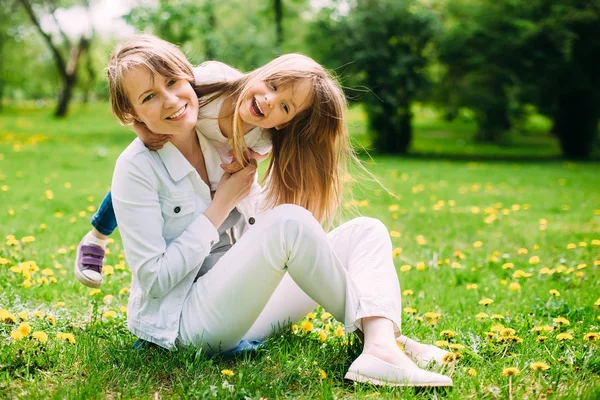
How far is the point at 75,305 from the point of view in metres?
3.04

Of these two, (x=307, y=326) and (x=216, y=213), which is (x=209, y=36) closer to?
(x=307, y=326)

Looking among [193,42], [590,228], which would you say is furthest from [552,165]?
[193,42]

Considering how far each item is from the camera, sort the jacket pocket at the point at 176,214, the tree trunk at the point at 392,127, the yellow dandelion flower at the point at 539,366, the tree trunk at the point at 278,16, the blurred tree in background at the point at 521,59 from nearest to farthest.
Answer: the yellow dandelion flower at the point at 539,366
the jacket pocket at the point at 176,214
the blurred tree in background at the point at 521,59
the tree trunk at the point at 392,127
the tree trunk at the point at 278,16

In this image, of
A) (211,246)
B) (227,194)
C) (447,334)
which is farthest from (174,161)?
(447,334)

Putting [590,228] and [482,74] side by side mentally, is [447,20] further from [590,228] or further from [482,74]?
[590,228]

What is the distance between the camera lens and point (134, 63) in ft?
7.03

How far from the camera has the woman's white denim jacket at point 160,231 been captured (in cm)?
216

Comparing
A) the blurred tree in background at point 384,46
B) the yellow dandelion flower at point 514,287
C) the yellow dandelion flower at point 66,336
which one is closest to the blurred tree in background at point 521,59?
the blurred tree in background at point 384,46

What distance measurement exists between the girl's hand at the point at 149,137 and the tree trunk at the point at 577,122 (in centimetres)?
1432

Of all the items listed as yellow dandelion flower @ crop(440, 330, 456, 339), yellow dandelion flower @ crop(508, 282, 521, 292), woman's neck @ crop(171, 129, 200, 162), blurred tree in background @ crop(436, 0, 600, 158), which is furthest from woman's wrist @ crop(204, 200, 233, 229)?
blurred tree in background @ crop(436, 0, 600, 158)

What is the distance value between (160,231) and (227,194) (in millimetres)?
290

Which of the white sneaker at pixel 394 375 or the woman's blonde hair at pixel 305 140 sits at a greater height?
the woman's blonde hair at pixel 305 140

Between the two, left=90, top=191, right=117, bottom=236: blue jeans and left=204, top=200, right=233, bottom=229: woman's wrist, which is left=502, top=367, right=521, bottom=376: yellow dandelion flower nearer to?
left=204, top=200, right=233, bottom=229: woman's wrist

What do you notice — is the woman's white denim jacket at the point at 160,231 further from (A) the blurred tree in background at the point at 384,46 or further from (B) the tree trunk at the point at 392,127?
(B) the tree trunk at the point at 392,127
